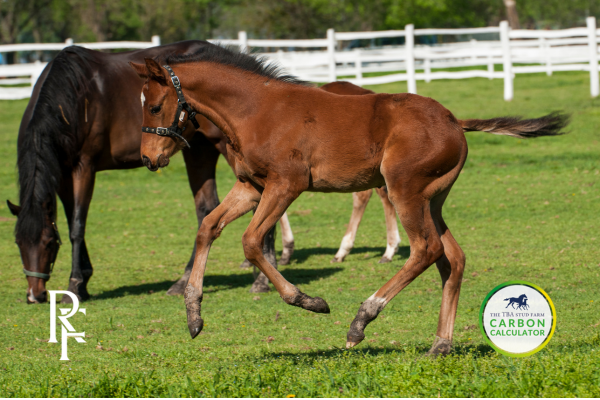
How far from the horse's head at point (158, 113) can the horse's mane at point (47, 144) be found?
237cm

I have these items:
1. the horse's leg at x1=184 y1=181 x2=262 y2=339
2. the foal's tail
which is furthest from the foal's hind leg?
the horse's leg at x1=184 y1=181 x2=262 y2=339

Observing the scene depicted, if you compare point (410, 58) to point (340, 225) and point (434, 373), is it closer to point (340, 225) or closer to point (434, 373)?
point (340, 225)

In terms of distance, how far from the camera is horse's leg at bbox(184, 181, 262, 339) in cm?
520

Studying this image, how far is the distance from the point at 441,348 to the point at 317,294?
2.70 meters

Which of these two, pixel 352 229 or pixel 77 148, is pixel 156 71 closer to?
pixel 77 148

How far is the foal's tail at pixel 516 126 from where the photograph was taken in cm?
540

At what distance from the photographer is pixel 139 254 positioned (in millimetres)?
9977

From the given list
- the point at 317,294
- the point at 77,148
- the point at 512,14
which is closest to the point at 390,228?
the point at 317,294

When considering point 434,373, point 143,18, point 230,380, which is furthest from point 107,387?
point 143,18

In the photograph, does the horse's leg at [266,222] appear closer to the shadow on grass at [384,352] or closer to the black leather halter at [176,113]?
the shadow on grass at [384,352]

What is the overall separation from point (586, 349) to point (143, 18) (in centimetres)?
5545

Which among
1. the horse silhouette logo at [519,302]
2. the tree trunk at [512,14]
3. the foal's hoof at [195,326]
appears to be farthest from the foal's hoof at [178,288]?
the tree trunk at [512,14]

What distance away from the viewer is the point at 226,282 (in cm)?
856

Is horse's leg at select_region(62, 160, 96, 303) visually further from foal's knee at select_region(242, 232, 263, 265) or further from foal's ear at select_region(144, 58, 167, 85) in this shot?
foal's knee at select_region(242, 232, 263, 265)
